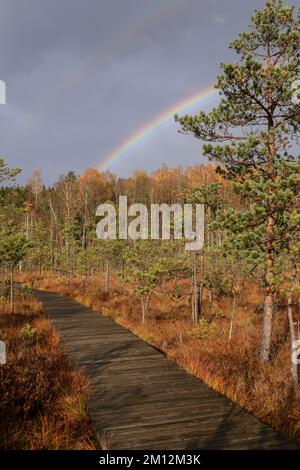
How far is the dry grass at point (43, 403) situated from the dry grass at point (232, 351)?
2.58 m

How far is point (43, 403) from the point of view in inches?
217

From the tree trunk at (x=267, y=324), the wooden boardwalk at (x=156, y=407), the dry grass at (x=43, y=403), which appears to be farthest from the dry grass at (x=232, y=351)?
the dry grass at (x=43, y=403)

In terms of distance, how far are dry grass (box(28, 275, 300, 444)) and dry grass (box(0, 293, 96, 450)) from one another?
258 cm

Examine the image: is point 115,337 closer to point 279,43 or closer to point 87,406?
point 87,406

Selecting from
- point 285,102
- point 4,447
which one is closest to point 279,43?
point 285,102

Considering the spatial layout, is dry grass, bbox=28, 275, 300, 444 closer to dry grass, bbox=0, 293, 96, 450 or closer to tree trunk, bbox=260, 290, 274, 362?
tree trunk, bbox=260, 290, 274, 362

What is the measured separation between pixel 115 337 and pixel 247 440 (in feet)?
20.5

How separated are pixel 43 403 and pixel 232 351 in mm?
5934

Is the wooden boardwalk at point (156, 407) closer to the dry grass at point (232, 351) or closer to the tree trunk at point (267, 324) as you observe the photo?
the dry grass at point (232, 351)

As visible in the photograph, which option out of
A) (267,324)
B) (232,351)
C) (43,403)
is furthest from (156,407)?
(232,351)

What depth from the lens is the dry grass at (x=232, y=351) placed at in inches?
230

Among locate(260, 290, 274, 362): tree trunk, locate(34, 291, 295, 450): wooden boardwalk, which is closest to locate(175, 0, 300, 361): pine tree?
locate(260, 290, 274, 362): tree trunk

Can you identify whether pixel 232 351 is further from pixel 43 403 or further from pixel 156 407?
pixel 43 403

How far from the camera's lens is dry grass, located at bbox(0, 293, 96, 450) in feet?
15.0
